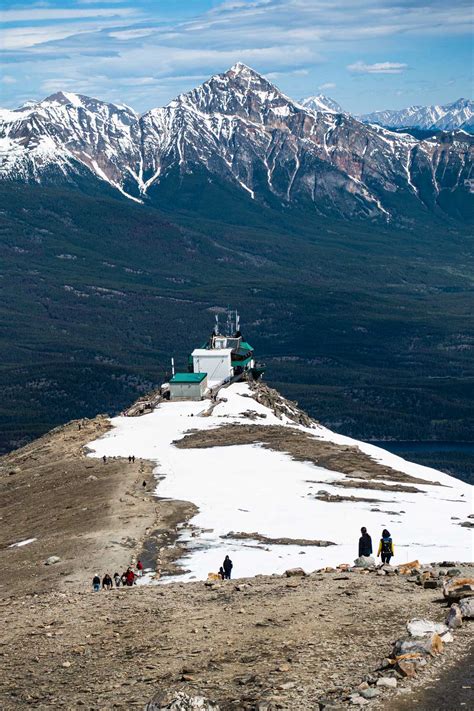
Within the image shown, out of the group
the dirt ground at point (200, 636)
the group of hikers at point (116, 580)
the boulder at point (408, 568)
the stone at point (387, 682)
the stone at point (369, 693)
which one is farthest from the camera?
the group of hikers at point (116, 580)

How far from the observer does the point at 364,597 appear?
36.7m

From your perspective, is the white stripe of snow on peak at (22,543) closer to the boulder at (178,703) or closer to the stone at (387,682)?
the boulder at (178,703)

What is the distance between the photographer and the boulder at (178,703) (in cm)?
2728

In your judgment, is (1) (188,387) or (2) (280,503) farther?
(1) (188,387)

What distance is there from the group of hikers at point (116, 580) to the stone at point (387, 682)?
16.4m

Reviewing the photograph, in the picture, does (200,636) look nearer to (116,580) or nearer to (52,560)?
(116,580)

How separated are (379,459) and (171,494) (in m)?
24.4

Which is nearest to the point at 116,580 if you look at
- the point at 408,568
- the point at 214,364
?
the point at 408,568

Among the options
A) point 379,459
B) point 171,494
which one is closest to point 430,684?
point 171,494

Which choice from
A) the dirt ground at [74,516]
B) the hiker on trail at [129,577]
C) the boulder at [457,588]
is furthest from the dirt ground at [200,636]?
the hiker on trail at [129,577]

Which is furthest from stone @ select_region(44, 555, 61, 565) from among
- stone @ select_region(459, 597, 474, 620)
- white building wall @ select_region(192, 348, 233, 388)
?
white building wall @ select_region(192, 348, 233, 388)

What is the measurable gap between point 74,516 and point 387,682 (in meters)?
34.5

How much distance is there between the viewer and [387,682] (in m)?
28.7

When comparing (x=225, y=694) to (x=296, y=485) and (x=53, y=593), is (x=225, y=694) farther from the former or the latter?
(x=296, y=485)
